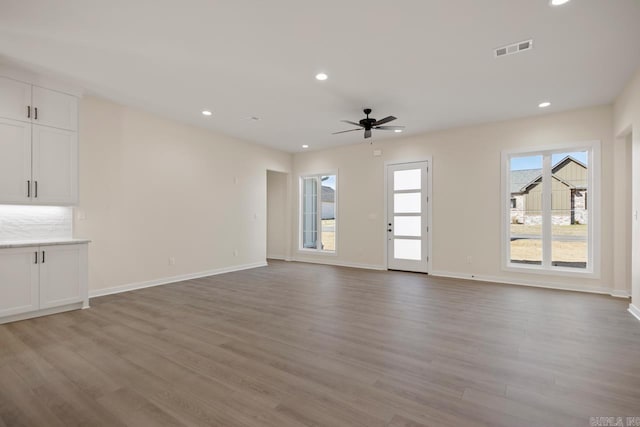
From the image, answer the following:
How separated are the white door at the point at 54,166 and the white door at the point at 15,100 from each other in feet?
0.59

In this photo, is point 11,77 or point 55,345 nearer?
point 55,345

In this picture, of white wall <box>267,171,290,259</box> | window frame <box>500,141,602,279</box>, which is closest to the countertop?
white wall <box>267,171,290,259</box>

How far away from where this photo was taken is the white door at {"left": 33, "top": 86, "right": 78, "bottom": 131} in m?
3.83

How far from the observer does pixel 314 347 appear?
2.82 metres

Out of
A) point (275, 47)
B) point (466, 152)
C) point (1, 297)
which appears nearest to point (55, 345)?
point (1, 297)

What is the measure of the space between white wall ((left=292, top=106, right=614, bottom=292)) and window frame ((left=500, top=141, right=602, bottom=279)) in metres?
0.08

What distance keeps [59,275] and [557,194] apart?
766 cm

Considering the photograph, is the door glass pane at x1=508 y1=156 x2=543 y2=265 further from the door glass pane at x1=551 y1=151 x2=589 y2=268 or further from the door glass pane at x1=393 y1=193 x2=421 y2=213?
the door glass pane at x1=393 y1=193 x2=421 y2=213

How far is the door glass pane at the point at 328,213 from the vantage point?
8.09 metres

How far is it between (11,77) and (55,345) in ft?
10.3

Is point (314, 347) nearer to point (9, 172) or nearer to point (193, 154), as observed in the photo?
point (9, 172)

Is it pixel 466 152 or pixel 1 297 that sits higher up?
pixel 466 152

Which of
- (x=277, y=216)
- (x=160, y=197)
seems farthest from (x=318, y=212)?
(x=160, y=197)

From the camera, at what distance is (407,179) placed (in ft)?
22.8
